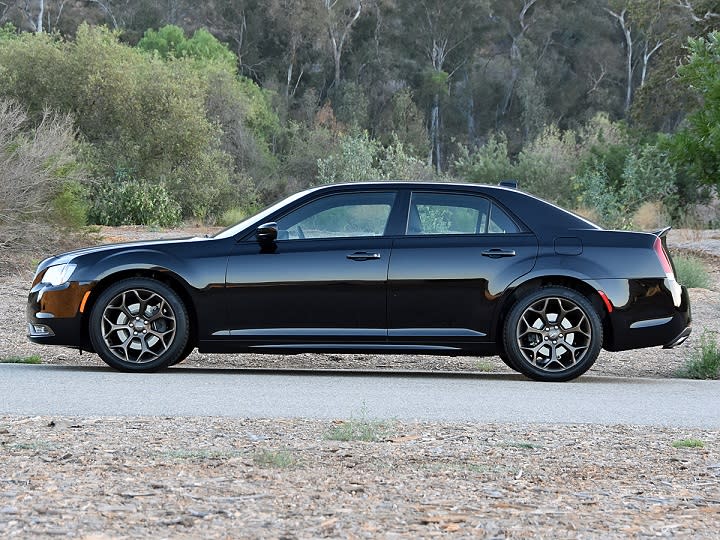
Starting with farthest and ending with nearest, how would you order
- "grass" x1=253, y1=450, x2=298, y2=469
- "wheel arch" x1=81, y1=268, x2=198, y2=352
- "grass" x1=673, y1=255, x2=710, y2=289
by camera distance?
"grass" x1=673, y1=255, x2=710, y2=289
"wheel arch" x1=81, y1=268, x2=198, y2=352
"grass" x1=253, y1=450, x2=298, y2=469

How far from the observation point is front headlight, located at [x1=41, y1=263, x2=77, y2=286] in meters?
11.3

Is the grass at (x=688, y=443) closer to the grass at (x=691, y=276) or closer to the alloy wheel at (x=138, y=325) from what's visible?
the alloy wheel at (x=138, y=325)

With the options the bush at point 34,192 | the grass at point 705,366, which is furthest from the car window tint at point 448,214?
the bush at point 34,192

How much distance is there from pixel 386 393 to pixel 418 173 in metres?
30.5

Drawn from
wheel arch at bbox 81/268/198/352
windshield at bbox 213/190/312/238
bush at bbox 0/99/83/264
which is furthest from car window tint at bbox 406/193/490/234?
bush at bbox 0/99/83/264

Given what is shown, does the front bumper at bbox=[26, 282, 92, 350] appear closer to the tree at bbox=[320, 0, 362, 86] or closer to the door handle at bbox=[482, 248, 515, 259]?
the door handle at bbox=[482, 248, 515, 259]

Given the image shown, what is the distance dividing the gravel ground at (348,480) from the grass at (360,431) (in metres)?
0.02

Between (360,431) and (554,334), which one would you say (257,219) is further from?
(360,431)

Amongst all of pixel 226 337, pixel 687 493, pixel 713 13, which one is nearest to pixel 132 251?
pixel 226 337

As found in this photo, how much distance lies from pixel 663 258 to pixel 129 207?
83.1 ft

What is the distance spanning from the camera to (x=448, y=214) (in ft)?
37.2

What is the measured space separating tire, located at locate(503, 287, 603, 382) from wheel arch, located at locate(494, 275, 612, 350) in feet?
0.25

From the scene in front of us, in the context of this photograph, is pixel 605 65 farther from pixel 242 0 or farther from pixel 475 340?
pixel 475 340

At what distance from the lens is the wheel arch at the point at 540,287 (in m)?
11.0
